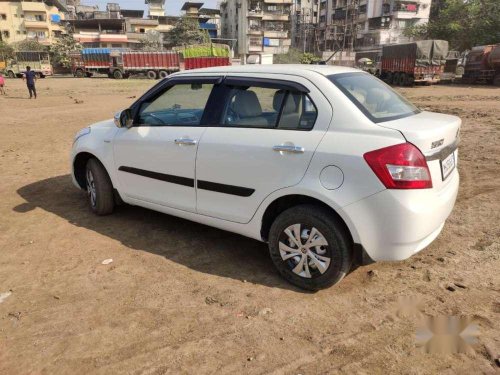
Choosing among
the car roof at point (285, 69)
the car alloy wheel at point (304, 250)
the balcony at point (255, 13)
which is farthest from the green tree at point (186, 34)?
the car alloy wheel at point (304, 250)

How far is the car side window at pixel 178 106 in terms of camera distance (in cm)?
399

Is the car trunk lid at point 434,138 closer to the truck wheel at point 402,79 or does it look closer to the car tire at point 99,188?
the car tire at point 99,188

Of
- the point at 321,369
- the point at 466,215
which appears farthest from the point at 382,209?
the point at 466,215

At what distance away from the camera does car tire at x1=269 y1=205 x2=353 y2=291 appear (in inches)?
123

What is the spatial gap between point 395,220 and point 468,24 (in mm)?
45240

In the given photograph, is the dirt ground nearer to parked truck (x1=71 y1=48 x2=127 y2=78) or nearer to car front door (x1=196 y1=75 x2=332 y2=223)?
car front door (x1=196 y1=75 x2=332 y2=223)

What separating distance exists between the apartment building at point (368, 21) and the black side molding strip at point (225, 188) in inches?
2651

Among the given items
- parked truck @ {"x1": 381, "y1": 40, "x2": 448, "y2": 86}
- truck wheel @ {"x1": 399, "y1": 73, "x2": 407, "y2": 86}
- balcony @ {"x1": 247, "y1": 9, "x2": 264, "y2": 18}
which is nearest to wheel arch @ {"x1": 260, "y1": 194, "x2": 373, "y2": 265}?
parked truck @ {"x1": 381, "y1": 40, "x2": 448, "y2": 86}

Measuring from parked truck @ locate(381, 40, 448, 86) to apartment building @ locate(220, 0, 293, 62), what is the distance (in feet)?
155

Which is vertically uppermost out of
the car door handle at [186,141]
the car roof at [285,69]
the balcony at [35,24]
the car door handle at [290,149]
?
the balcony at [35,24]

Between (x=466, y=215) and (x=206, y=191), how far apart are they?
3104 millimetres

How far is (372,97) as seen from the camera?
345 cm

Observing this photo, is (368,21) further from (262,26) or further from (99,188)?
(99,188)

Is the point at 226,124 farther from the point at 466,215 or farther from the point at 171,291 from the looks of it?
the point at 466,215
